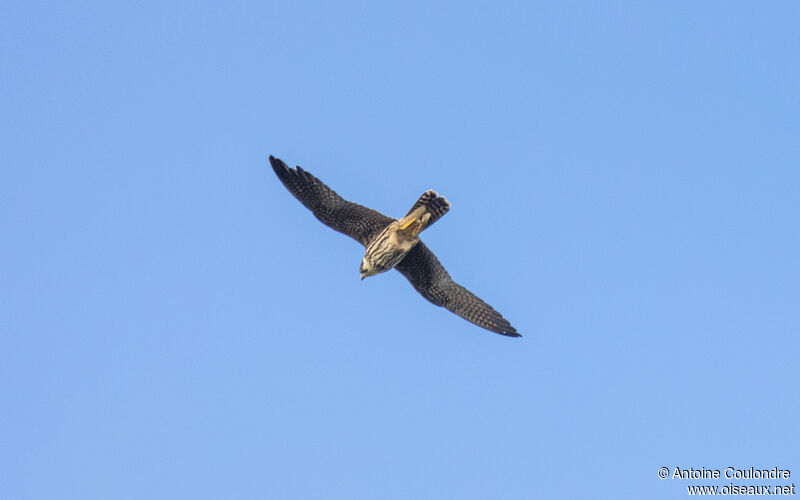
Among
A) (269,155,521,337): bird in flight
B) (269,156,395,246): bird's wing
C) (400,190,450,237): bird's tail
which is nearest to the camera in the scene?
→ (400,190,450,237): bird's tail

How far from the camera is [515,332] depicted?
62.6 ft

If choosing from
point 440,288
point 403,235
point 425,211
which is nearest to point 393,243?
Result: point 403,235

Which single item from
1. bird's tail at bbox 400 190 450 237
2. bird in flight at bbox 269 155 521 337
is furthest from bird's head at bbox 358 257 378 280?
bird's tail at bbox 400 190 450 237

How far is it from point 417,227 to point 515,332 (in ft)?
11.2

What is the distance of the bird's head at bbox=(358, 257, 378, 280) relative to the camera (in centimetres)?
1859

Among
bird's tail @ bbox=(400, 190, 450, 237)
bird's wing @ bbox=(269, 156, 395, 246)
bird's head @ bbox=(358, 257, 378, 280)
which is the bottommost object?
bird's head @ bbox=(358, 257, 378, 280)

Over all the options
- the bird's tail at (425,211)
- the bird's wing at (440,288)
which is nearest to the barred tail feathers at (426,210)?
the bird's tail at (425,211)

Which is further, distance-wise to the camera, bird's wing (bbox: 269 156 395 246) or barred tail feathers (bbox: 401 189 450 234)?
bird's wing (bbox: 269 156 395 246)

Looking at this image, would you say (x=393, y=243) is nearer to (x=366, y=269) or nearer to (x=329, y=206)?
(x=366, y=269)

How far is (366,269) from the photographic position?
18.6m

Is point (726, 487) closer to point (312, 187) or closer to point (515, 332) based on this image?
point (515, 332)

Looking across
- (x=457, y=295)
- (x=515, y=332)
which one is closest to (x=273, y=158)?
(x=457, y=295)

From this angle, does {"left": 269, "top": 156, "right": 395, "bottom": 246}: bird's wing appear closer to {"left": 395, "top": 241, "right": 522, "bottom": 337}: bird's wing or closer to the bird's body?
the bird's body

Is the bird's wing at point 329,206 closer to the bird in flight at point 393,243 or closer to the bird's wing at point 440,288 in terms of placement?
the bird in flight at point 393,243
